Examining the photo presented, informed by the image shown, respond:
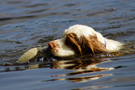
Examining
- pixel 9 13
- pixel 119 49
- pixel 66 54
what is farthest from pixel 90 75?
pixel 9 13

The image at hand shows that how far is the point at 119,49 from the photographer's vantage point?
25.6 feet

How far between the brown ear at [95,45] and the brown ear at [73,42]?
0.26m

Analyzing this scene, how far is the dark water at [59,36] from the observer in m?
4.82

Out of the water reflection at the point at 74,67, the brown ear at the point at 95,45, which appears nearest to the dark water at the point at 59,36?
the water reflection at the point at 74,67

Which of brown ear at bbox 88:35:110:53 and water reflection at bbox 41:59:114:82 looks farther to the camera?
brown ear at bbox 88:35:110:53

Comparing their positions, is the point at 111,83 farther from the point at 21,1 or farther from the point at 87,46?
the point at 21,1

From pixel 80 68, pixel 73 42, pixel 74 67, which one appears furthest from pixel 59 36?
pixel 80 68

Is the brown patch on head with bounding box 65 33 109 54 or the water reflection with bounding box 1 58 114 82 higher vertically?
the brown patch on head with bounding box 65 33 109 54

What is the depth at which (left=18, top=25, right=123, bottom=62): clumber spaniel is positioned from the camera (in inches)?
272

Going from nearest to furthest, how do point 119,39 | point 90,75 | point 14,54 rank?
1. point 90,75
2. point 14,54
3. point 119,39

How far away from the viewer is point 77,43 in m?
7.02

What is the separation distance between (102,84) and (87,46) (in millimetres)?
2592

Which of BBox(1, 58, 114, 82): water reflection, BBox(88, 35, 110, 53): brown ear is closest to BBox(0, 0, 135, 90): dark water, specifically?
BBox(1, 58, 114, 82): water reflection

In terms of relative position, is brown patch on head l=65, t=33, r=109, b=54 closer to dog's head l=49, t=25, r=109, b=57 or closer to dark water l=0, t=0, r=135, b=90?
dog's head l=49, t=25, r=109, b=57
